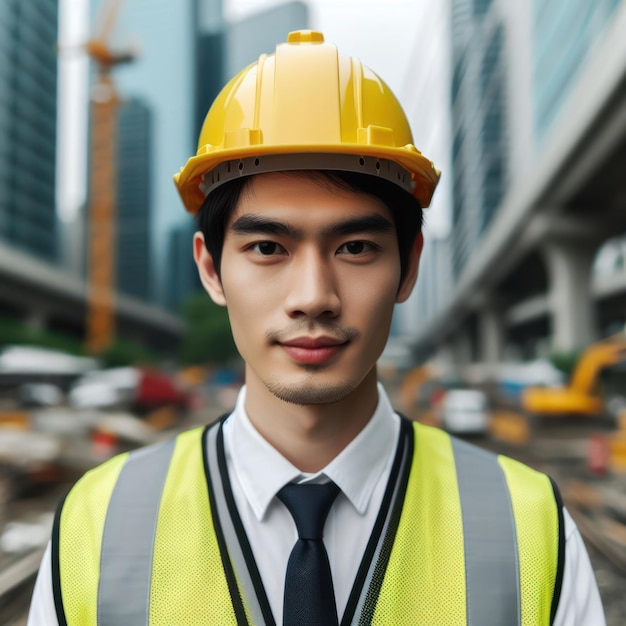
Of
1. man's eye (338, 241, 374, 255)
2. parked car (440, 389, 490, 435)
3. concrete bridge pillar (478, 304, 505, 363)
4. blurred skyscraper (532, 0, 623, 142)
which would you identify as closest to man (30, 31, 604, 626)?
man's eye (338, 241, 374, 255)

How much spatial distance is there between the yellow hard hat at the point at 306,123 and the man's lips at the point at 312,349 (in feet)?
1.54

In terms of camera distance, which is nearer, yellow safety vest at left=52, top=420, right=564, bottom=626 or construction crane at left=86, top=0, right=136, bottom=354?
yellow safety vest at left=52, top=420, right=564, bottom=626

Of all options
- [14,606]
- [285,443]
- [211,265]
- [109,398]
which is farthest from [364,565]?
[109,398]

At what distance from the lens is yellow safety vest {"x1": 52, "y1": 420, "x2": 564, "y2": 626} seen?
5.12ft

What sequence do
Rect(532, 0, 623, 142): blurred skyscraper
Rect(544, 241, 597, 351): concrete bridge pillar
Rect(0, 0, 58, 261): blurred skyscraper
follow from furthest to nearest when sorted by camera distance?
Rect(0, 0, 58, 261): blurred skyscraper
Rect(532, 0, 623, 142): blurred skyscraper
Rect(544, 241, 597, 351): concrete bridge pillar

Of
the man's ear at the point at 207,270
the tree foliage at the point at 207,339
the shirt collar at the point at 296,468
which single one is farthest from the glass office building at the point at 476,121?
the shirt collar at the point at 296,468

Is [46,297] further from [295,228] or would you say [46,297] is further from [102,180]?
[295,228]

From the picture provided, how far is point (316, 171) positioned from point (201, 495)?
3.12 feet

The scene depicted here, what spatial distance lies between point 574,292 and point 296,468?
33.6 meters

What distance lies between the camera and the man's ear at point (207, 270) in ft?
6.48

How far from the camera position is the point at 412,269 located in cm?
199

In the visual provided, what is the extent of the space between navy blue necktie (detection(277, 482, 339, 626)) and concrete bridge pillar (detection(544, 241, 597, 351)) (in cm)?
3274

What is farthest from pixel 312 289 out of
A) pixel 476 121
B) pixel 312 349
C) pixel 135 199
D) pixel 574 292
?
pixel 135 199

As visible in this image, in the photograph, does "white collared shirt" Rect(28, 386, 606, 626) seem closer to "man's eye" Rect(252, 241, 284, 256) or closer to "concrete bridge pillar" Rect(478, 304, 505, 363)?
"man's eye" Rect(252, 241, 284, 256)
